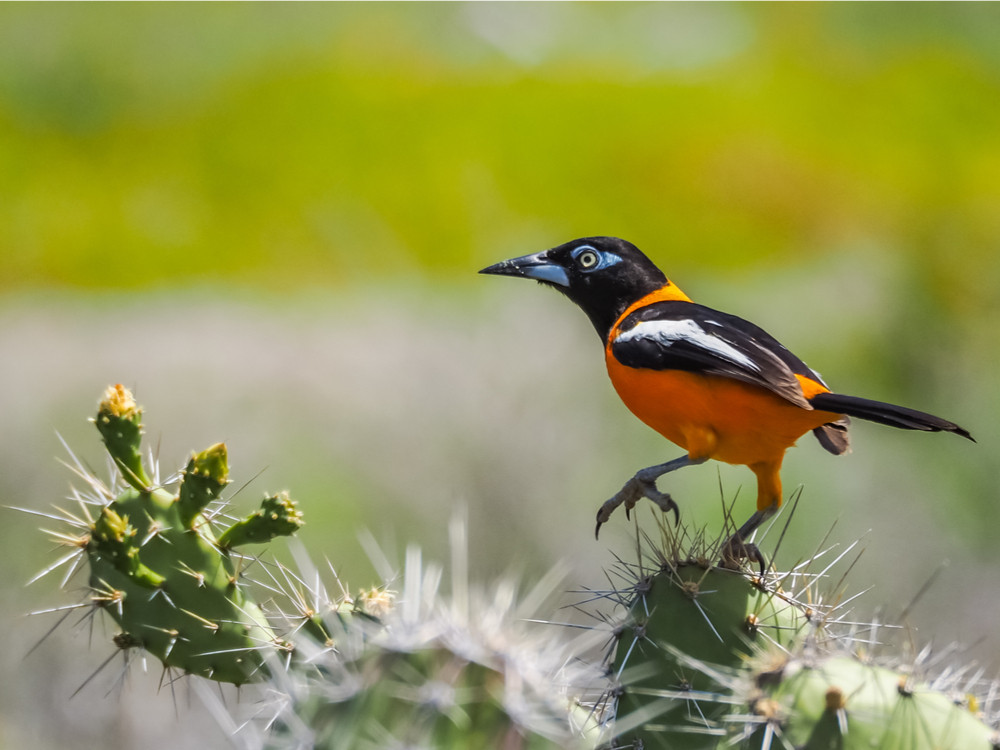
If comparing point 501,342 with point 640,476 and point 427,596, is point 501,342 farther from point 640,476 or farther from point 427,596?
point 427,596

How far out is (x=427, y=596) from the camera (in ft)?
4.94

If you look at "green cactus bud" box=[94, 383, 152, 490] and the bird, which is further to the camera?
the bird

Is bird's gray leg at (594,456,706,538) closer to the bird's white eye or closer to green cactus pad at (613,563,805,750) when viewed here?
green cactus pad at (613,563,805,750)

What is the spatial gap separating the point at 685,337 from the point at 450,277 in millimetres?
10058

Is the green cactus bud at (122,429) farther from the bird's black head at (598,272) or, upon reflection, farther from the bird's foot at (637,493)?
the bird's black head at (598,272)

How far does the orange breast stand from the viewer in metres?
2.26

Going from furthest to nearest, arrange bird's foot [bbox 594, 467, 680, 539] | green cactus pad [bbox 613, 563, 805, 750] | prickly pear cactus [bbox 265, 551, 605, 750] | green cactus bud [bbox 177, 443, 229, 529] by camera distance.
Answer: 1. bird's foot [bbox 594, 467, 680, 539]
2. green cactus bud [bbox 177, 443, 229, 529]
3. green cactus pad [bbox 613, 563, 805, 750]
4. prickly pear cactus [bbox 265, 551, 605, 750]

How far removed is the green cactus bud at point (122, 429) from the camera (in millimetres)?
1898

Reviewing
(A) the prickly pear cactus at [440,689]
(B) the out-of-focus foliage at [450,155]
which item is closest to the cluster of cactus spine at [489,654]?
(A) the prickly pear cactus at [440,689]

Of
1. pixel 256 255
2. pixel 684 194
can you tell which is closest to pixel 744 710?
pixel 256 255

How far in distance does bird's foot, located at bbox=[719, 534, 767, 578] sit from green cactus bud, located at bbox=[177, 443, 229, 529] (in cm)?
107

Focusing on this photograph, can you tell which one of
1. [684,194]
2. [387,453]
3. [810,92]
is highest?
[810,92]

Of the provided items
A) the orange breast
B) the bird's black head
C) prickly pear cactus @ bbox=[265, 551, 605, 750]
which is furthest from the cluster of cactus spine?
the bird's black head

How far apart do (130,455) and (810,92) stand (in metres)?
17.1
